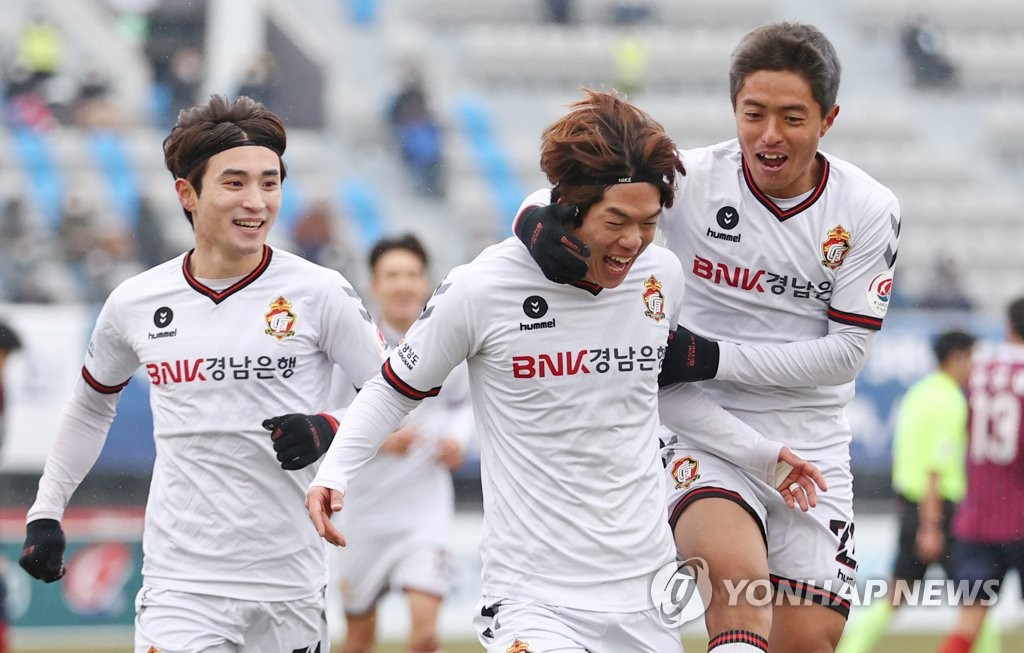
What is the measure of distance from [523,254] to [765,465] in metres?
1.04

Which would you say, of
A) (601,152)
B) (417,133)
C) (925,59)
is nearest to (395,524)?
(601,152)

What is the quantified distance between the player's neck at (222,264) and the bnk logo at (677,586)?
1.63 metres

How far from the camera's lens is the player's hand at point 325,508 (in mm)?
4090

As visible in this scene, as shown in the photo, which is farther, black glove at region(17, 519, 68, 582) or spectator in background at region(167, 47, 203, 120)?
spectator in background at region(167, 47, 203, 120)

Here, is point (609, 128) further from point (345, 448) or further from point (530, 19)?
point (530, 19)

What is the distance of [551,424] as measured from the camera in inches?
166

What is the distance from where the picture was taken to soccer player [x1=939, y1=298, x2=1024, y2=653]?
8.84 m

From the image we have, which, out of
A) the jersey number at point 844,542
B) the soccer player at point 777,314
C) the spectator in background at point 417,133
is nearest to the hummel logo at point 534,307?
the soccer player at point 777,314

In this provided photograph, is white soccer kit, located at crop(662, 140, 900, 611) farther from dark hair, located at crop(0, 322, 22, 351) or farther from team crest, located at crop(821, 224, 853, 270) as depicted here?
dark hair, located at crop(0, 322, 22, 351)

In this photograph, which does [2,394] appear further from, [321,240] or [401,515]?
[321,240]

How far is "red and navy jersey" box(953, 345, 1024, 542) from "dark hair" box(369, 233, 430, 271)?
3.38m

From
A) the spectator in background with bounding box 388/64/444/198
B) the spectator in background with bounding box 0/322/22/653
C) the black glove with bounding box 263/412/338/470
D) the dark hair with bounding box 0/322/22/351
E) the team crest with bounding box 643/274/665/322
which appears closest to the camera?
the team crest with bounding box 643/274/665/322

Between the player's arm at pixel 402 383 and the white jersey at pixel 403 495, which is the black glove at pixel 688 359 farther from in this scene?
the white jersey at pixel 403 495

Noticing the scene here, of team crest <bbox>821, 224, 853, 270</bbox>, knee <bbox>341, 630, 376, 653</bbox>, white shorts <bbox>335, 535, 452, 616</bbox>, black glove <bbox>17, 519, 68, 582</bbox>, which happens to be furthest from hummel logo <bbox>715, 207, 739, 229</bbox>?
knee <bbox>341, 630, 376, 653</bbox>
